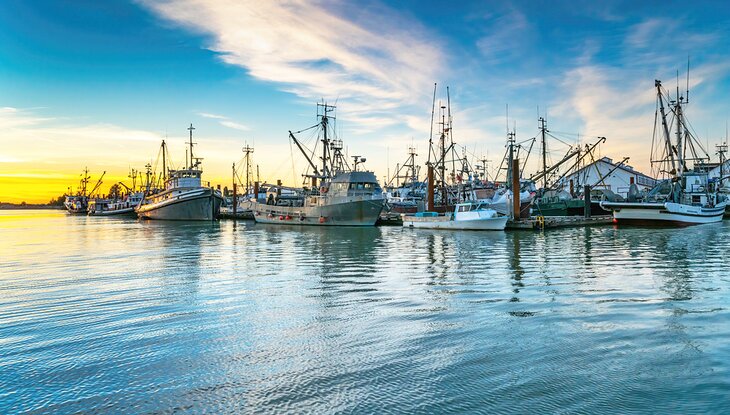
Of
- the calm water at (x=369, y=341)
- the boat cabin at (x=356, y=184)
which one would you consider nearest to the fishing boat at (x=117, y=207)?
the boat cabin at (x=356, y=184)

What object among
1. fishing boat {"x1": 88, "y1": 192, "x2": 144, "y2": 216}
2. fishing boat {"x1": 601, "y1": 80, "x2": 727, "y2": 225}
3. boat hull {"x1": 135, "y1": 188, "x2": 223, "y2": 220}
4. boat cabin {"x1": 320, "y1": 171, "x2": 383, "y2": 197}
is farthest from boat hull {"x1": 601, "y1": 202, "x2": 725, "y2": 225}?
fishing boat {"x1": 88, "y1": 192, "x2": 144, "y2": 216}

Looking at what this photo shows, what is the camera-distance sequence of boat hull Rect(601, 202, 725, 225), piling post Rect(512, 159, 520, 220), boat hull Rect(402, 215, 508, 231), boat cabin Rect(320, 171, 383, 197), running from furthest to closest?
boat cabin Rect(320, 171, 383, 197)
boat hull Rect(601, 202, 725, 225)
piling post Rect(512, 159, 520, 220)
boat hull Rect(402, 215, 508, 231)

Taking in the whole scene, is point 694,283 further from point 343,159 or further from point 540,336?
point 343,159

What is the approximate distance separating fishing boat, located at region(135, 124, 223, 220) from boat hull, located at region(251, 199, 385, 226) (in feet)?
76.9

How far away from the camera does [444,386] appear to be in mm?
6363

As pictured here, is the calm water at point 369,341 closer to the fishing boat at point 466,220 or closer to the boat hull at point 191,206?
the fishing boat at point 466,220

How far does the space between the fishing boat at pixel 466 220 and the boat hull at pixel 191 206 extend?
147ft

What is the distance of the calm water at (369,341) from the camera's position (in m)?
6.03

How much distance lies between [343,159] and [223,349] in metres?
63.4

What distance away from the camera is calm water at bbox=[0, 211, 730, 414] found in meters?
6.03

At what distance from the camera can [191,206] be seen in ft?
269

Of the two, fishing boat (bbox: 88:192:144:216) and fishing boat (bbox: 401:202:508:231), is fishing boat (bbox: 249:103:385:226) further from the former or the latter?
fishing boat (bbox: 88:192:144:216)

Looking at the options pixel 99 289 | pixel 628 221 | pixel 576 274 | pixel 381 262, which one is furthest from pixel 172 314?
pixel 628 221

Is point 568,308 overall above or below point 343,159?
below
